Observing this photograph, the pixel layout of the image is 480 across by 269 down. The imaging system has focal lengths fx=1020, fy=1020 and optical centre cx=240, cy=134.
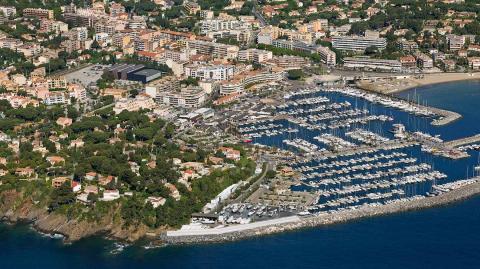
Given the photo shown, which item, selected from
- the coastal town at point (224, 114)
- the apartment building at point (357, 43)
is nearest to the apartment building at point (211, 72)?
the coastal town at point (224, 114)

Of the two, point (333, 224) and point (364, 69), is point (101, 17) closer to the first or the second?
point (364, 69)

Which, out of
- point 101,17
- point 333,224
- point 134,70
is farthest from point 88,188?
point 101,17

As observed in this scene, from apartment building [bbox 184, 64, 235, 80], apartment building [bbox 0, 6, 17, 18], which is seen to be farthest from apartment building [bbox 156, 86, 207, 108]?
apartment building [bbox 0, 6, 17, 18]

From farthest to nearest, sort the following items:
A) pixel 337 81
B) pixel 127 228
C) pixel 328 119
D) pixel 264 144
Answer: pixel 337 81
pixel 328 119
pixel 264 144
pixel 127 228

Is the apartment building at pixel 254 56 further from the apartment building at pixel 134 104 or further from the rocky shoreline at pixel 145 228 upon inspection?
the rocky shoreline at pixel 145 228

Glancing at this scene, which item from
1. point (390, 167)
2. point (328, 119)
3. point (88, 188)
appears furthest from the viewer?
point (328, 119)

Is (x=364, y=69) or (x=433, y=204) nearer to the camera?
(x=433, y=204)

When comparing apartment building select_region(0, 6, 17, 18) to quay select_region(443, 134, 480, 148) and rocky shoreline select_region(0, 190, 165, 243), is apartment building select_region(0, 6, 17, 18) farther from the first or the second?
quay select_region(443, 134, 480, 148)
